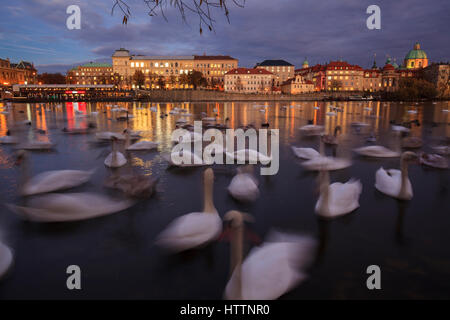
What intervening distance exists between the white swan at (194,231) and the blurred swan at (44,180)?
10.0ft

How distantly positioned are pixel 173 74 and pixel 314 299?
428ft

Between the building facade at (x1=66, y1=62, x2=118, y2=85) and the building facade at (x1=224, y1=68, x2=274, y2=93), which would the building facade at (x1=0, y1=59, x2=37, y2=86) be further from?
the building facade at (x1=224, y1=68, x2=274, y2=93)

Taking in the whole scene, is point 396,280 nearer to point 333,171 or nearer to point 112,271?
point 112,271

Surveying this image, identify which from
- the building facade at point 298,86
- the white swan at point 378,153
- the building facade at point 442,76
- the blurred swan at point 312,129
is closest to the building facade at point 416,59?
the building facade at point 442,76

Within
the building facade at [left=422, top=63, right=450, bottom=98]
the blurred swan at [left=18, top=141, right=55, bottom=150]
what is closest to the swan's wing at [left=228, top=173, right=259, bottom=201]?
the blurred swan at [left=18, top=141, right=55, bottom=150]

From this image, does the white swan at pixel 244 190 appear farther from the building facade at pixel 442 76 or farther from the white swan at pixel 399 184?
the building facade at pixel 442 76

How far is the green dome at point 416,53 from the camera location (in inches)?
4909

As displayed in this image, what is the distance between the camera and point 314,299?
3023 millimetres

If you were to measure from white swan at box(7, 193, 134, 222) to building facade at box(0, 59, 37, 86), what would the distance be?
4977 inches

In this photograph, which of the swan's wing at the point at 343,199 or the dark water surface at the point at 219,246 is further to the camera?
the swan's wing at the point at 343,199

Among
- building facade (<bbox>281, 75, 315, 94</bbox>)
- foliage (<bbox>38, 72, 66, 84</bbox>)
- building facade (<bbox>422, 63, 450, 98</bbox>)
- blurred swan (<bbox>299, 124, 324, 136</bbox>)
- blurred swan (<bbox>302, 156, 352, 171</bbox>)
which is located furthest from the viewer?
foliage (<bbox>38, 72, 66, 84</bbox>)

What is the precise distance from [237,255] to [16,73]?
143709 mm

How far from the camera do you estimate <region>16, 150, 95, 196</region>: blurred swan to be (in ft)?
17.0
